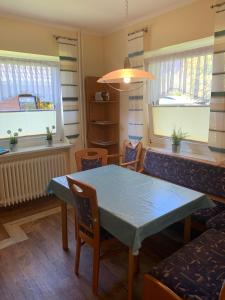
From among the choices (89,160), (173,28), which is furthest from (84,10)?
(89,160)

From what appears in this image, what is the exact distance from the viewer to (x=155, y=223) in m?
1.56

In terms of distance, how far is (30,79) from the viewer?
3350mm

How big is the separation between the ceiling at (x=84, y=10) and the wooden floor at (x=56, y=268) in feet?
8.64

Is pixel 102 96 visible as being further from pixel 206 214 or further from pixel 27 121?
pixel 206 214

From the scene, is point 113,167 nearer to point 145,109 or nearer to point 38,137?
point 145,109

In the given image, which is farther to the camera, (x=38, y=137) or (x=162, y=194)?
(x=38, y=137)

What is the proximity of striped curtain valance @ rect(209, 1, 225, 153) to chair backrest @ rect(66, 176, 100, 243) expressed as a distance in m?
1.60

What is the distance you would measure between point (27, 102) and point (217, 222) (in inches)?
113

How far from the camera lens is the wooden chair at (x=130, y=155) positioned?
3.37m

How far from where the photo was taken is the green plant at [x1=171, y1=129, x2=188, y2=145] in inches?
119

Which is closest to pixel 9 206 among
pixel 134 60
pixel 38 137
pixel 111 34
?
pixel 38 137

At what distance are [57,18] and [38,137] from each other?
170 cm

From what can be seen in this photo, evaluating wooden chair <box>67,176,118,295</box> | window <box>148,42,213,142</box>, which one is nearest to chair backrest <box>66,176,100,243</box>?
wooden chair <box>67,176,118,295</box>

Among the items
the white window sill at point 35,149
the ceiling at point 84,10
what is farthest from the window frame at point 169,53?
the white window sill at point 35,149
